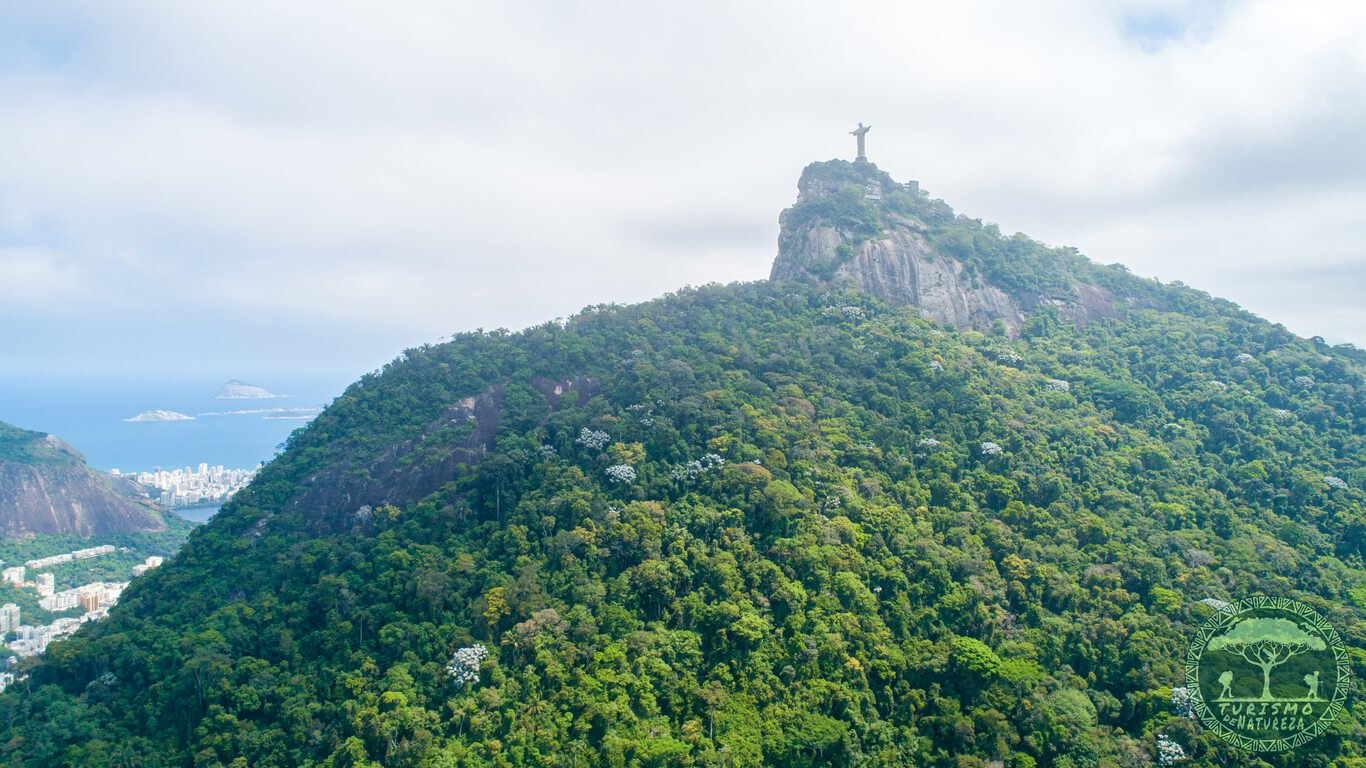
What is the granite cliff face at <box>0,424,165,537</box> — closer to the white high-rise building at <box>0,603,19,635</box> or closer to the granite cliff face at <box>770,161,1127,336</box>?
the white high-rise building at <box>0,603,19,635</box>

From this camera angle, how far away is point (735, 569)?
3077cm

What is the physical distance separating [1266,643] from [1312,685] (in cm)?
163

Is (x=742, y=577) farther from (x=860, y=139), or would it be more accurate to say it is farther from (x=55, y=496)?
(x=55, y=496)

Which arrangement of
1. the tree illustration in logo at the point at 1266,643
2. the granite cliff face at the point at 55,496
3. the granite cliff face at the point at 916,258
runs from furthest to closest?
the granite cliff face at the point at 55,496
the granite cliff face at the point at 916,258
the tree illustration in logo at the point at 1266,643

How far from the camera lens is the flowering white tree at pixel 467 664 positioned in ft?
89.7

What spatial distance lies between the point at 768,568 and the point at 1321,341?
1922 inches

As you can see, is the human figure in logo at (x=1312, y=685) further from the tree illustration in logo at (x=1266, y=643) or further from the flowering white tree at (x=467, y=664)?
the flowering white tree at (x=467, y=664)

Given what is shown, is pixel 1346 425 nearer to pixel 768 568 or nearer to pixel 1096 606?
pixel 1096 606

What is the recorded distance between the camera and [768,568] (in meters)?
30.7

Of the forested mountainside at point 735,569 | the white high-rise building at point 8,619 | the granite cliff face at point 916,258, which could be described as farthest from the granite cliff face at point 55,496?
the granite cliff face at point 916,258

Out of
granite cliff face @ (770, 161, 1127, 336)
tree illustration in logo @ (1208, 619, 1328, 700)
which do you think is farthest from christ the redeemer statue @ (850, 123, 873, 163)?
tree illustration in logo @ (1208, 619, 1328, 700)

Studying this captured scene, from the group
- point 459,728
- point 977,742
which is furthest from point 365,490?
point 977,742

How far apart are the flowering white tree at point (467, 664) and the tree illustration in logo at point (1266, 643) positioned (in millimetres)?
25320

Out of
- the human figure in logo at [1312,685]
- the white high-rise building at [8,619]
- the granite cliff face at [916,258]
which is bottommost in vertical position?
the white high-rise building at [8,619]
